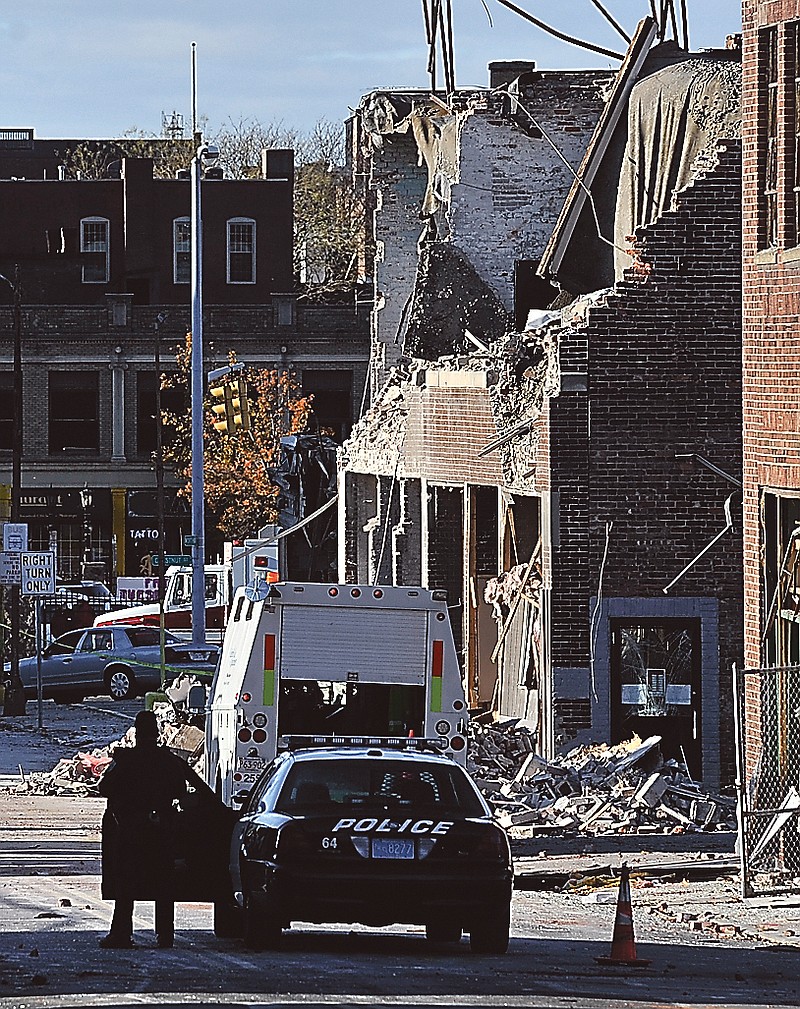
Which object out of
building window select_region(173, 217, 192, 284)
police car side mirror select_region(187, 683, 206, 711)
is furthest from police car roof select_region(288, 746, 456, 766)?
building window select_region(173, 217, 192, 284)

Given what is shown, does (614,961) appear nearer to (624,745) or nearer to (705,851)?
(705,851)

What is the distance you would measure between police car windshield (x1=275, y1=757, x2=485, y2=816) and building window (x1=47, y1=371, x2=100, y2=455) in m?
56.2

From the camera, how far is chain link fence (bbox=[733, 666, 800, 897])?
55.1 ft

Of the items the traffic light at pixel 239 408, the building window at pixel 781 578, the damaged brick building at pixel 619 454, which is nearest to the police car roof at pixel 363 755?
the building window at pixel 781 578

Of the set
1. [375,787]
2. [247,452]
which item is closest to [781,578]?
[375,787]

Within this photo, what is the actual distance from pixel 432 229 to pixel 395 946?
25806 mm

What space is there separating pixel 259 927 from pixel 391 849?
1.07 m

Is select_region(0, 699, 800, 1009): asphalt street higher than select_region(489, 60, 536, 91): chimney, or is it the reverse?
select_region(489, 60, 536, 91): chimney

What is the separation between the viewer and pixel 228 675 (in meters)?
19.3

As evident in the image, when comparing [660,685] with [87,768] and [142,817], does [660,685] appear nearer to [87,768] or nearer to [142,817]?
[87,768]

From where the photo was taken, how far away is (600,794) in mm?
21516

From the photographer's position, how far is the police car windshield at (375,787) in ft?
41.6

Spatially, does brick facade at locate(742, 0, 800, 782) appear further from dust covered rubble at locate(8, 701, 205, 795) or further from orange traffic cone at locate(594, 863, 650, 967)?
dust covered rubble at locate(8, 701, 205, 795)

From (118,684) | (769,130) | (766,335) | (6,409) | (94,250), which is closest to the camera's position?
(766,335)
